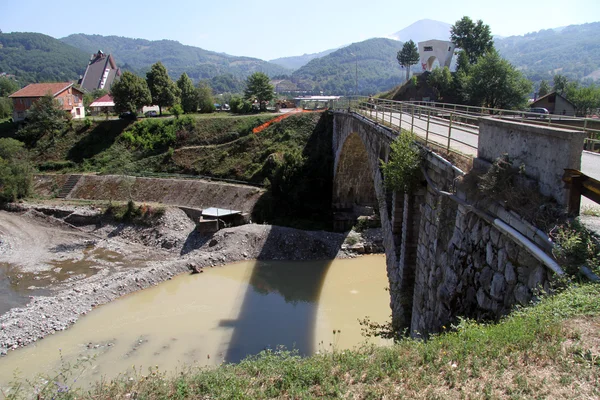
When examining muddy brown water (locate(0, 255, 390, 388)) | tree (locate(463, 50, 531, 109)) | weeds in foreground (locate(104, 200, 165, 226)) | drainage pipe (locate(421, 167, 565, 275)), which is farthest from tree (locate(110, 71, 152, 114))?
drainage pipe (locate(421, 167, 565, 275))

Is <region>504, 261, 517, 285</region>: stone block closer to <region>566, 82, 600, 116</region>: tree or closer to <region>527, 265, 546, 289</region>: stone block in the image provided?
<region>527, 265, 546, 289</region>: stone block

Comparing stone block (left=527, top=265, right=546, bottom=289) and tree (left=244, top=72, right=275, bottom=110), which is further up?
tree (left=244, top=72, right=275, bottom=110)

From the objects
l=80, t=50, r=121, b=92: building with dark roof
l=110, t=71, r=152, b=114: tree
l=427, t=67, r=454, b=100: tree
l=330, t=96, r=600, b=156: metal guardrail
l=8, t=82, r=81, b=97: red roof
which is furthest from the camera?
l=80, t=50, r=121, b=92: building with dark roof

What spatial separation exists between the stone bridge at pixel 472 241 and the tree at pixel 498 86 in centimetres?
3240

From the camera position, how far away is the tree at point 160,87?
57656 millimetres

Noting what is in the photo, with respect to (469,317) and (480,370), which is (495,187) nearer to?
(469,317)

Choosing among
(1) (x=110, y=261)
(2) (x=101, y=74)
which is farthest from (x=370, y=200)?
(2) (x=101, y=74)

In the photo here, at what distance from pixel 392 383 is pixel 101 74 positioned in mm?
161178

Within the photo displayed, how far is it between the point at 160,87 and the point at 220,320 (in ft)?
147

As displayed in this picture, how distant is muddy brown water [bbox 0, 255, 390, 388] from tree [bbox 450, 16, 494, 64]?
48.8m

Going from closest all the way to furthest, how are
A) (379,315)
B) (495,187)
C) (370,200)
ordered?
(495,187), (379,315), (370,200)

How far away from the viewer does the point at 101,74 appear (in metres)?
144

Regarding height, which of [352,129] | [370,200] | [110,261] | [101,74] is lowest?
[110,261]

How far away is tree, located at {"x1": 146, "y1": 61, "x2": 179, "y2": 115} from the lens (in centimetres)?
5766
